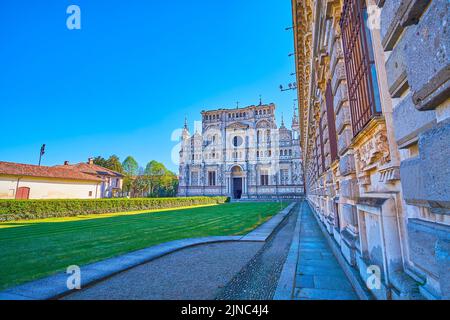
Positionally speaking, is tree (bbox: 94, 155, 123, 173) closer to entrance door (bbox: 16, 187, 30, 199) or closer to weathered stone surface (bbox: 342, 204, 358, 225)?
Answer: entrance door (bbox: 16, 187, 30, 199)

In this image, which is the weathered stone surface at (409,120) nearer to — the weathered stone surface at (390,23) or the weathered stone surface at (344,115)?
the weathered stone surface at (390,23)

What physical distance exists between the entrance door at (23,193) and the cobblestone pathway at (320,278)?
1331 inches

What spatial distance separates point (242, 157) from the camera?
55.1 m

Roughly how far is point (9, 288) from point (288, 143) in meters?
52.0

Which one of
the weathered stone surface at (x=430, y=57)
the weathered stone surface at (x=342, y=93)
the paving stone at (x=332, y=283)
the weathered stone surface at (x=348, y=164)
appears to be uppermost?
the weathered stone surface at (x=342, y=93)

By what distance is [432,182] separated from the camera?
1.48 meters

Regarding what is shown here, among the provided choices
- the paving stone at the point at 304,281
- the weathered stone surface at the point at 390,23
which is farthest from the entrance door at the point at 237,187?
the weathered stone surface at the point at 390,23

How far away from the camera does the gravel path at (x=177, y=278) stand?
3.81 meters

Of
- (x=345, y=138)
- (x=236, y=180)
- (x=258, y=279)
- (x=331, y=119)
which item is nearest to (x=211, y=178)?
(x=236, y=180)

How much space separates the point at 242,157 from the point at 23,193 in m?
39.9

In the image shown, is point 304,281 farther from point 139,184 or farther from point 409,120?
point 139,184
